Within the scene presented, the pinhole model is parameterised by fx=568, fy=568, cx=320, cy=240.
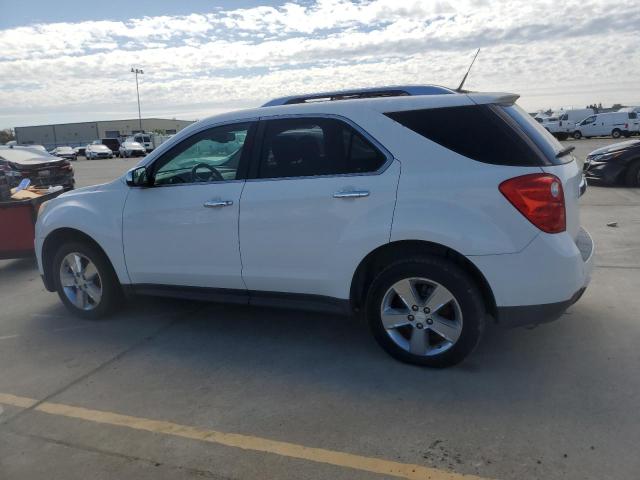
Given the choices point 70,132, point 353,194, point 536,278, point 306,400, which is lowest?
point 70,132

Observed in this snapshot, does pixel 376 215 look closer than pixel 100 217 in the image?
Yes

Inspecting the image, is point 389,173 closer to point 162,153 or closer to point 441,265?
point 441,265

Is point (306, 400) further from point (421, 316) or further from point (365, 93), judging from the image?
point (365, 93)

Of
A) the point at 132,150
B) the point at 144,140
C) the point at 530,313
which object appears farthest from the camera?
→ the point at 144,140

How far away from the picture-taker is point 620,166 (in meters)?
12.2

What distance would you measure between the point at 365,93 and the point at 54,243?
3229 mm

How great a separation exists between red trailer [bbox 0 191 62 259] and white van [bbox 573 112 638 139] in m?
38.3

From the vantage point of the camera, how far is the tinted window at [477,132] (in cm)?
353

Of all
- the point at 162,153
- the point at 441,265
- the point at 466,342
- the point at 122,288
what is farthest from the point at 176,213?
the point at 466,342

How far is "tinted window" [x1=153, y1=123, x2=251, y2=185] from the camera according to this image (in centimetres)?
443

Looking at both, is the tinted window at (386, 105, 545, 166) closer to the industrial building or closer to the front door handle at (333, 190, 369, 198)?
the front door handle at (333, 190, 369, 198)

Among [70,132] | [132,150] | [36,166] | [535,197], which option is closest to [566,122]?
[132,150]

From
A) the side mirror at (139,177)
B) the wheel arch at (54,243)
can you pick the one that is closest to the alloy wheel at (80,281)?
the wheel arch at (54,243)

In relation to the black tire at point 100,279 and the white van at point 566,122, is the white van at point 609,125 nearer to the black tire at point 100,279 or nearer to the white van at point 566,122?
the white van at point 566,122
